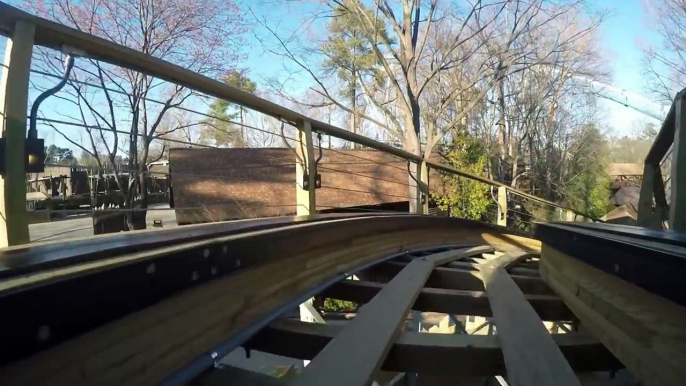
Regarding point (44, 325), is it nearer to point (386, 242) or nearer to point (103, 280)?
point (103, 280)

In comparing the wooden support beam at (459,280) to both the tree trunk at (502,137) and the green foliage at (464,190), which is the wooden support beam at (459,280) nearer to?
the green foliage at (464,190)

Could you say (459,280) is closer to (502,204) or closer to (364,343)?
(364,343)

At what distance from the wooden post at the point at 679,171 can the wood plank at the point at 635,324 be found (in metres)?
1.16

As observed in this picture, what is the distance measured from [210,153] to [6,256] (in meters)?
14.0

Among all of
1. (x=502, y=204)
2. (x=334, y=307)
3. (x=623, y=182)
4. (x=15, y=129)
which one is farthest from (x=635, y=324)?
(x=623, y=182)

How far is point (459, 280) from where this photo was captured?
8.45ft

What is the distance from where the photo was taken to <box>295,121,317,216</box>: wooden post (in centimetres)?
274

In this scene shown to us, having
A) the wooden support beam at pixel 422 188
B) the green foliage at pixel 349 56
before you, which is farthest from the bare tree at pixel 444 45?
the wooden support beam at pixel 422 188

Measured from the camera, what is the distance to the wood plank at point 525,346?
3.58ft

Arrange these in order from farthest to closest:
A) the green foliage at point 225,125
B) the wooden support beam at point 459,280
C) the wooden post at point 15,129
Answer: the green foliage at point 225,125 < the wooden support beam at point 459,280 < the wooden post at point 15,129

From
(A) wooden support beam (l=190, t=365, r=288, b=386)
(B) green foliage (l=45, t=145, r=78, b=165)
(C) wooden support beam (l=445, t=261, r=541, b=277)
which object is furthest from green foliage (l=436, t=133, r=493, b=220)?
(A) wooden support beam (l=190, t=365, r=288, b=386)

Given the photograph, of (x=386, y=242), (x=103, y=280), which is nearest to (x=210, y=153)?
(x=386, y=242)

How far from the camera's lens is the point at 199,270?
1376 millimetres

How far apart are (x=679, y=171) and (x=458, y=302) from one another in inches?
64.1
